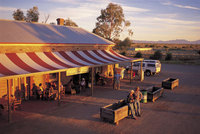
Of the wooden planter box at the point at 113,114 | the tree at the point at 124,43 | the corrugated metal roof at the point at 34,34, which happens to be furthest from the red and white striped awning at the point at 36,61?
the tree at the point at 124,43

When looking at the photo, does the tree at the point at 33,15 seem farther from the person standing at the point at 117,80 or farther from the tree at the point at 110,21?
the person standing at the point at 117,80

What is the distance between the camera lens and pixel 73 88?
1365 centimetres

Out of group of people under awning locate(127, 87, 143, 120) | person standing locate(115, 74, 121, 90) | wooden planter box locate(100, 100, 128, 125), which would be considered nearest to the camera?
wooden planter box locate(100, 100, 128, 125)

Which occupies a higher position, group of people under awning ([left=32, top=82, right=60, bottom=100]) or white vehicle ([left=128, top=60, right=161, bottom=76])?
white vehicle ([left=128, top=60, right=161, bottom=76])

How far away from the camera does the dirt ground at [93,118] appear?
7.67 meters

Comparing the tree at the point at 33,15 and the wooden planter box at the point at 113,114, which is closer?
the wooden planter box at the point at 113,114

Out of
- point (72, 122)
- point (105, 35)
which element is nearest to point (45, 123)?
point (72, 122)

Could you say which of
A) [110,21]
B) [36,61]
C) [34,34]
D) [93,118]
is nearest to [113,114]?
[93,118]

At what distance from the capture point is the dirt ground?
25.2 ft

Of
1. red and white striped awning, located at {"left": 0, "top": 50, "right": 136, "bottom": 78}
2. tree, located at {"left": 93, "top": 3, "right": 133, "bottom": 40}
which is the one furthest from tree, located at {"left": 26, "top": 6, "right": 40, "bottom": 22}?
red and white striped awning, located at {"left": 0, "top": 50, "right": 136, "bottom": 78}

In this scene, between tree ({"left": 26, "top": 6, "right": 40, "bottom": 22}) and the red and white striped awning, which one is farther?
tree ({"left": 26, "top": 6, "right": 40, "bottom": 22})

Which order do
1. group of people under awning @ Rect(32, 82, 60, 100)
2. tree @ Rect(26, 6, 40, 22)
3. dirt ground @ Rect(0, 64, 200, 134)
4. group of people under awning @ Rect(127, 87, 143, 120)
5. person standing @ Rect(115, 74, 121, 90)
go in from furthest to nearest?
tree @ Rect(26, 6, 40, 22), person standing @ Rect(115, 74, 121, 90), group of people under awning @ Rect(32, 82, 60, 100), group of people under awning @ Rect(127, 87, 143, 120), dirt ground @ Rect(0, 64, 200, 134)

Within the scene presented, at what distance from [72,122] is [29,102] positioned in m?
4.16

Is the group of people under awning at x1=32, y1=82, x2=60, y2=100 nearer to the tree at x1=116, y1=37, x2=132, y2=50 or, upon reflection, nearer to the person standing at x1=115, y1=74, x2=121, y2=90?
the person standing at x1=115, y1=74, x2=121, y2=90
